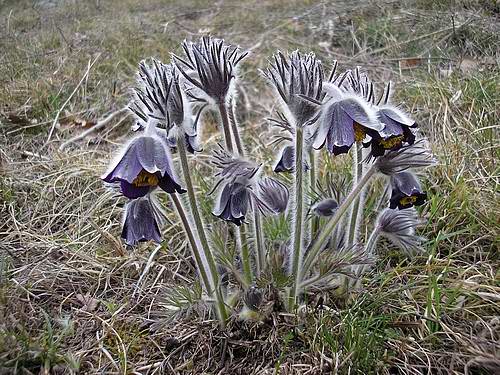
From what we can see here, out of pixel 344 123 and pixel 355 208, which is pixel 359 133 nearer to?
pixel 344 123

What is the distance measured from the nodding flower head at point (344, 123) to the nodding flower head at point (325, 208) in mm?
423

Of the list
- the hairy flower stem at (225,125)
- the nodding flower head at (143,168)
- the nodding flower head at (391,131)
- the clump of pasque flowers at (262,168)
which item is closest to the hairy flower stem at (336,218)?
the clump of pasque flowers at (262,168)

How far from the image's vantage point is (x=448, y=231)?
1846 mm

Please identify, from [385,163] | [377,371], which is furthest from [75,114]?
[377,371]

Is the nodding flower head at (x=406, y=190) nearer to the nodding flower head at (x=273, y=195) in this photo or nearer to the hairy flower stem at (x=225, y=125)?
the nodding flower head at (x=273, y=195)

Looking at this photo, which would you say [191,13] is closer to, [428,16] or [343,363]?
[428,16]

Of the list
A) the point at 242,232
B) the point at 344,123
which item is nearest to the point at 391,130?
the point at 344,123

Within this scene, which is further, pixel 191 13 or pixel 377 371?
pixel 191 13

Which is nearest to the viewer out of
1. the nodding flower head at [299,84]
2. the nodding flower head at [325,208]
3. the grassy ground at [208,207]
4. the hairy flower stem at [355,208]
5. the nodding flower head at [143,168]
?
the nodding flower head at [143,168]

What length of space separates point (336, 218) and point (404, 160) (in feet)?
0.83

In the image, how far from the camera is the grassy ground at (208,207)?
1.40m

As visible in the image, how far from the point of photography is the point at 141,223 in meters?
1.38

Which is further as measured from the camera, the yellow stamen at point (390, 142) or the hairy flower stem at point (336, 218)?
the hairy flower stem at point (336, 218)

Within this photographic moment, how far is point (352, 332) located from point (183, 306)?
19.0 inches
